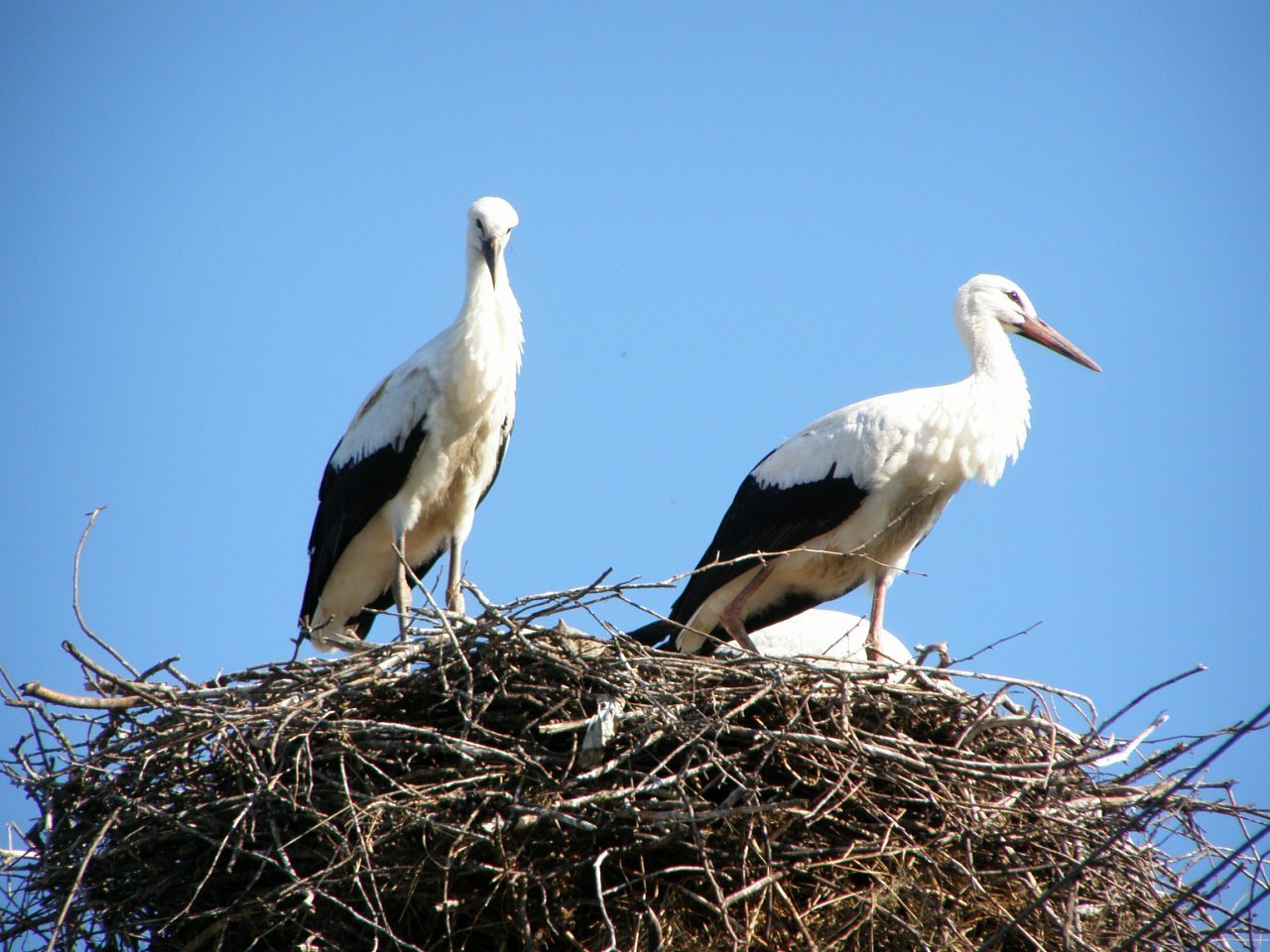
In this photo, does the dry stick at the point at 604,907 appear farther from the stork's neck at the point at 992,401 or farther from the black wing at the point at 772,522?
the stork's neck at the point at 992,401

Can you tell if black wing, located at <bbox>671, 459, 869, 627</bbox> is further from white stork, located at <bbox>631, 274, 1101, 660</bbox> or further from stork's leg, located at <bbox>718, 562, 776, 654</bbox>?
stork's leg, located at <bbox>718, 562, 776, 654</bbox>

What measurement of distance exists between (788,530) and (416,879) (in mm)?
2811

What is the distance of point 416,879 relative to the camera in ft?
15.9

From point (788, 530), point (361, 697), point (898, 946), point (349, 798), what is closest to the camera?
point (349, 798)

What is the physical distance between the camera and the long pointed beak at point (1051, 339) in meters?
8.00

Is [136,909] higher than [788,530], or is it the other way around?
[788,530]

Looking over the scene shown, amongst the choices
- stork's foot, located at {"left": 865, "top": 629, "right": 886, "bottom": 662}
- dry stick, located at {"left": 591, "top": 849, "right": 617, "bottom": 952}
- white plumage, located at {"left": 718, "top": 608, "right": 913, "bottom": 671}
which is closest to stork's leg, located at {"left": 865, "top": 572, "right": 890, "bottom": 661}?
stork's foot, located at {"left": 865, "top": 629, "right": 886, "bottom": 662}

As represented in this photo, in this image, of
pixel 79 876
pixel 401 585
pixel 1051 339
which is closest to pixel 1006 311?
pixel 1051 339

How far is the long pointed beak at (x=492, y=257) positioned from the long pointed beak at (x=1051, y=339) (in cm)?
258

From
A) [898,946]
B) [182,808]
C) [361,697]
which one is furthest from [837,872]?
[182,808]

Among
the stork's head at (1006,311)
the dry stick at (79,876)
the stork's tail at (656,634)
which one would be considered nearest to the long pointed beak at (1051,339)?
the stork's head at (1006,311)

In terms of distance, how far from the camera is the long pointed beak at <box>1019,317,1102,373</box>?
8.00 m

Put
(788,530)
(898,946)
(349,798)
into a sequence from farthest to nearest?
(788,530) < (898,946) < (349,798)

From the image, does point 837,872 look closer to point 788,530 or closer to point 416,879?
point 416,879
